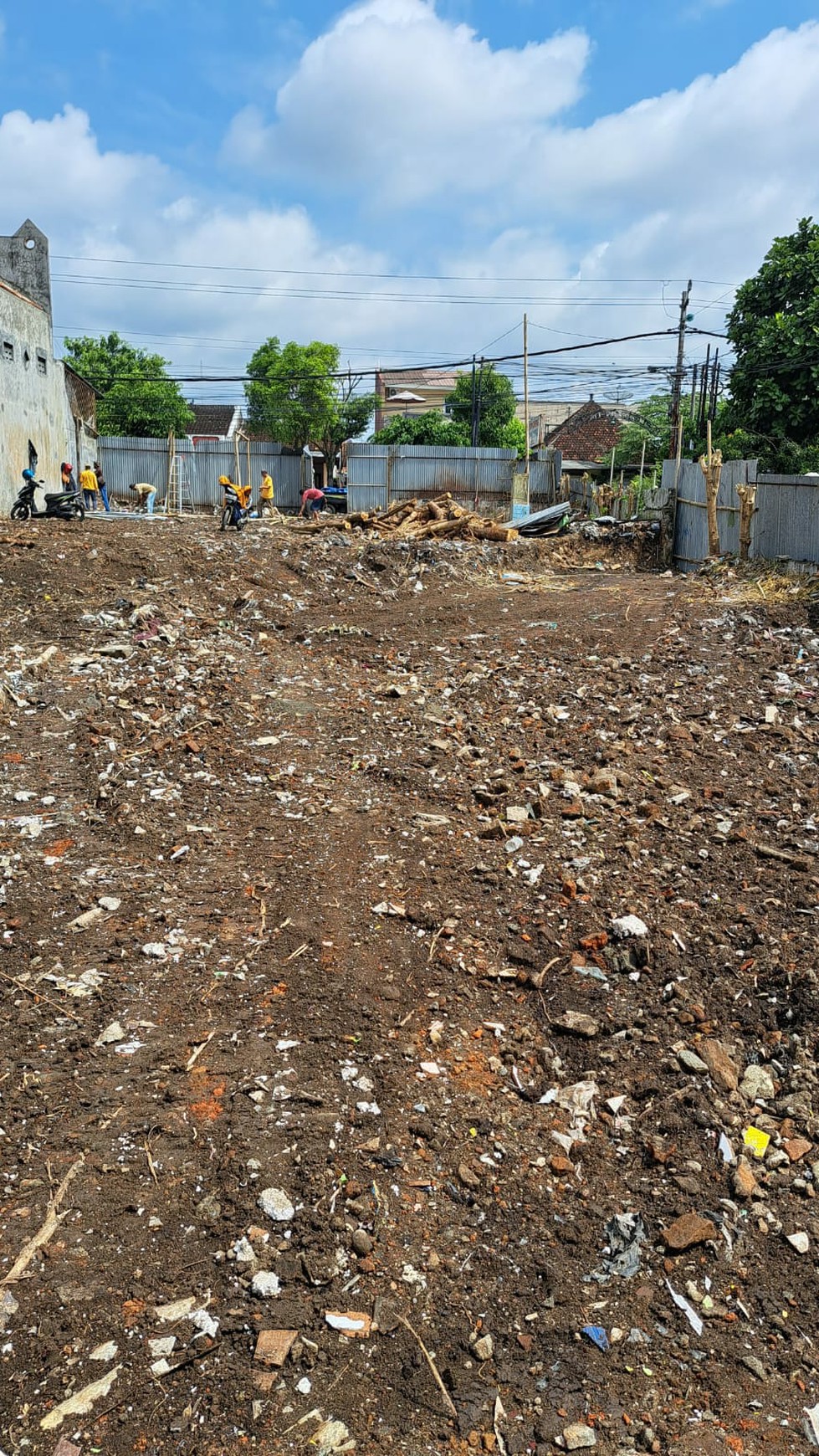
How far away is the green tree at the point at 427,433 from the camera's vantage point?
32906 mm

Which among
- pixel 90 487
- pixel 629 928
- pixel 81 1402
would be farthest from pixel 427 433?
pixel 81 1402

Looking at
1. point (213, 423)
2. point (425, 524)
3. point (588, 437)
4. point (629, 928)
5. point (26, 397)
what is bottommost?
point (629, 928)

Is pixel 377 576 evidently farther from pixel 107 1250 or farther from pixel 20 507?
pixel 107 1250

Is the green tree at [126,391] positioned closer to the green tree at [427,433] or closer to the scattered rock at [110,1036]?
the green tree at [427,433]

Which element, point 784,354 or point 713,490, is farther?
point 784,354

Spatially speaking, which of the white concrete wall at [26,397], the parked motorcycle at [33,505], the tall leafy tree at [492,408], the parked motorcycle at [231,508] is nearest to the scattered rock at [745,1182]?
the parked motorcycle at [33,505]

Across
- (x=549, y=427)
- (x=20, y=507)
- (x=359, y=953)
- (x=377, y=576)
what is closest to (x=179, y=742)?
(x=359, y=953)

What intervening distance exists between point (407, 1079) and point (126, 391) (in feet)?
113

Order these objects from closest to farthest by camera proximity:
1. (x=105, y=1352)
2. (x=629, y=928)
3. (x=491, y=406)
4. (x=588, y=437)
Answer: (x=105, y=1352), (x=629, y=928), (x=491, y=406), (x=588, y=437)

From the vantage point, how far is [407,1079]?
10.9ft

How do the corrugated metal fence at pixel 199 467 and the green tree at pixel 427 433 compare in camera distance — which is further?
the green tree at pixel 427 433

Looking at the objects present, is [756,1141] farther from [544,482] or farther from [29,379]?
[544,482]

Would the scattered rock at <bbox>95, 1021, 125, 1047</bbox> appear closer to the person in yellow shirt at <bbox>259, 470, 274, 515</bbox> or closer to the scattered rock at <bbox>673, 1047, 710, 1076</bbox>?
the scattered rock at <bbox>673, 1047, 710, 1076</bbox>

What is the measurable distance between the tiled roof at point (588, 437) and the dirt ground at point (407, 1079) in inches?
1526
